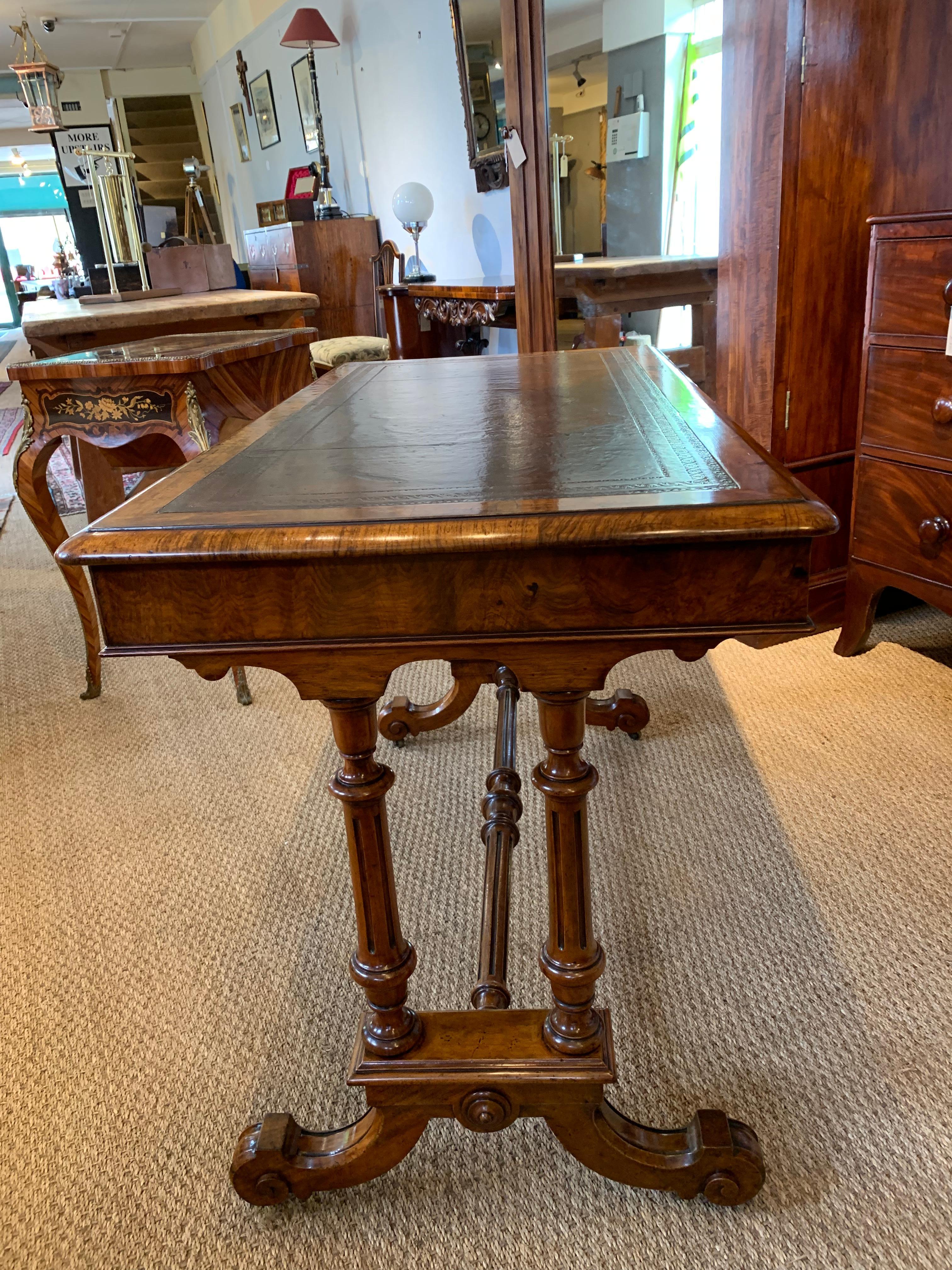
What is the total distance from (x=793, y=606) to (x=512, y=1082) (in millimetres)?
568

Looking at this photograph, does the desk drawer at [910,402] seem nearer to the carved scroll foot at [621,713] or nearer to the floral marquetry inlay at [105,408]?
the carved scroll foot at [621,713]

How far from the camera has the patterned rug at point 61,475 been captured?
3949mm

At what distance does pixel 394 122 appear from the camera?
16.1 ft

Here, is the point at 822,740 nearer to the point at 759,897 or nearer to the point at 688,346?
the point at 759,897

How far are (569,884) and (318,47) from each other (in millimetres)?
6060

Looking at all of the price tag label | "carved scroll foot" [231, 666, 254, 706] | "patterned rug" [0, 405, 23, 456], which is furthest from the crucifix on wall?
"carved scroll foot" [231, 666, 254, 706]

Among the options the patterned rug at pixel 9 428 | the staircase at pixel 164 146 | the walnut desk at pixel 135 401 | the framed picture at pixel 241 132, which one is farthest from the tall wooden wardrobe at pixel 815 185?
the staircase at pixel 164 146

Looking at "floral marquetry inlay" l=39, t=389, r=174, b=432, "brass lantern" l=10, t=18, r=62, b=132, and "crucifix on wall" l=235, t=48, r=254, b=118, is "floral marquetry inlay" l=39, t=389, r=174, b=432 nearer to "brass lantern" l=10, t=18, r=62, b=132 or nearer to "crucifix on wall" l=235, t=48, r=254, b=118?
"brass lantern" l=10, t=18, r=62, b=132

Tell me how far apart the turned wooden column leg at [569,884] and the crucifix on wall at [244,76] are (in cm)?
843

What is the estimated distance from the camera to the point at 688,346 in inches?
94.3

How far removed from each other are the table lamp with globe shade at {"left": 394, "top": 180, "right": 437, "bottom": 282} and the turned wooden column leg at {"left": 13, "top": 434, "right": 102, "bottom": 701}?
2681mm

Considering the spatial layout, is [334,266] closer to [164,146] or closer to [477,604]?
[477,604]

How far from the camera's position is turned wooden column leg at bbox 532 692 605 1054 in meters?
0.85

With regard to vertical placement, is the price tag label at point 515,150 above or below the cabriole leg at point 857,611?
above
